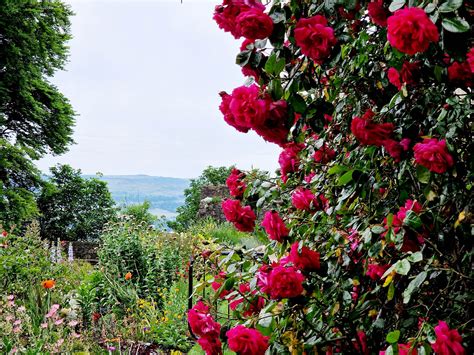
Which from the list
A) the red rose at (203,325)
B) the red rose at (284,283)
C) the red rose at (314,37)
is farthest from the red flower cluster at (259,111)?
the red rose at (203,325)

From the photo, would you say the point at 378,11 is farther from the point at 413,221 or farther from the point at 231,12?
the point at 413,221

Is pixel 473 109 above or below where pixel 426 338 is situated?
above

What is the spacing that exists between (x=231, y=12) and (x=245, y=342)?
0.78m

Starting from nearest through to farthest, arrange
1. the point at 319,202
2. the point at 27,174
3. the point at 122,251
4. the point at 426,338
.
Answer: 1. the point at 426,338
2. the point at 319,202
3. the point at 122,251
4. the point at 27,174

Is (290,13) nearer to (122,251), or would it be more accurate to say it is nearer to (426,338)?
(426,338)

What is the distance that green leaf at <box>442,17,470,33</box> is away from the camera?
2.89 ft

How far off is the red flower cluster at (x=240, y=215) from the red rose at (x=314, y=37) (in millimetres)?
685

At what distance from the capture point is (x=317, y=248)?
5.14ft

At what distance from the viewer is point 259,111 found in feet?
3.67

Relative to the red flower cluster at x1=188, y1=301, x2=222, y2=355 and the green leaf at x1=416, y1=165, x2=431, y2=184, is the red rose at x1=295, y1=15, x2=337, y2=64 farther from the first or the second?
the red flower cluster at x1=188, y1=301, x2=222, y2=355

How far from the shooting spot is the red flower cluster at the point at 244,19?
1061mm

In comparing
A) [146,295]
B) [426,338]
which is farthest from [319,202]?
[146,295]

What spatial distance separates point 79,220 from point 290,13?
624 inches

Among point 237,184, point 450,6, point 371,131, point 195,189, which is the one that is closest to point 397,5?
point 450,6
